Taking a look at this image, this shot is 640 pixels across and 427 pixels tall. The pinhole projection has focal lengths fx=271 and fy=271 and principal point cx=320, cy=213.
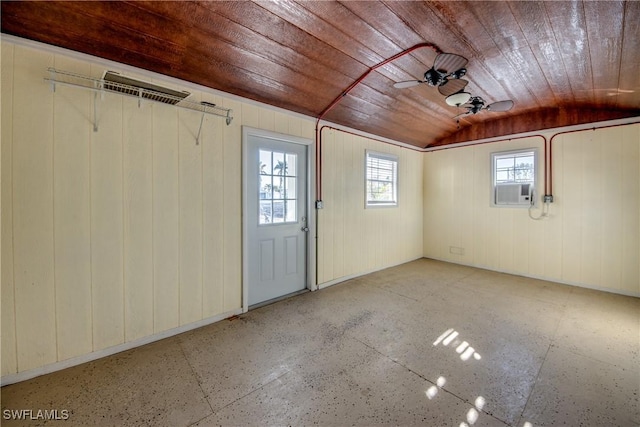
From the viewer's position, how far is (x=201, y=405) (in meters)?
1.69

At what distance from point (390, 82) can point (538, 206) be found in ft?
10.6

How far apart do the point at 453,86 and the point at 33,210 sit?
11.6 feet

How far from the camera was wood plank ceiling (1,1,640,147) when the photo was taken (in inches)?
72.0

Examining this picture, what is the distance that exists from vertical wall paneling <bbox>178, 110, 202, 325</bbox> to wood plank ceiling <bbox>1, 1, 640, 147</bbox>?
51cm

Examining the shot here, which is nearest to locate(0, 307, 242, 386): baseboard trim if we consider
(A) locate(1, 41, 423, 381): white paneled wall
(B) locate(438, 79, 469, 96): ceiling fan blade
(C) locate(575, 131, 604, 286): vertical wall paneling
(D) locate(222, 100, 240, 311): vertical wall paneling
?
(A) locate(1, 41, 423, 381): white paneled wall

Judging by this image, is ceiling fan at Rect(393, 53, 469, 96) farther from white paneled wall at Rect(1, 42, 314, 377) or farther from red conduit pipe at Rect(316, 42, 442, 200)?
white paneled wall at Rect(1, 42, 314, 377)

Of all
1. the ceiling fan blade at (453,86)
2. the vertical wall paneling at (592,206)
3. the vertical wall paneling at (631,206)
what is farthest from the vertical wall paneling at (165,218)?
the vertical wall paneling at (631,206)

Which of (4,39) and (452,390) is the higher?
(4,39)

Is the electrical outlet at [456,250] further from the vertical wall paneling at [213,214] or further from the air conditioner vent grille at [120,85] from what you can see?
the air conditioner vent grille at [120,85]

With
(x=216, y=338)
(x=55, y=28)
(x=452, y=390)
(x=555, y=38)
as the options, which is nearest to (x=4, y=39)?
(x=55, y=28)

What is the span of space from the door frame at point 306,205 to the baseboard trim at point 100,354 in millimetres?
491

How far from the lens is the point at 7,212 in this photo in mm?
1835

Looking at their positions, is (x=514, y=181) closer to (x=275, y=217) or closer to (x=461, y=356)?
(x=461, y=356)

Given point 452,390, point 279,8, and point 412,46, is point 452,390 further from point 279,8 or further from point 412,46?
point 279,8
